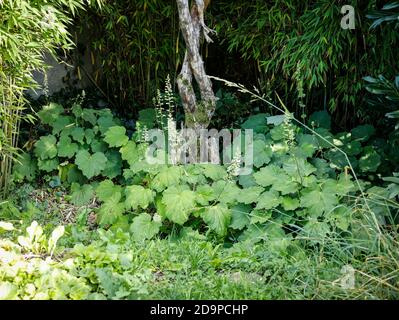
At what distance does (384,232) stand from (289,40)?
5.80 feet

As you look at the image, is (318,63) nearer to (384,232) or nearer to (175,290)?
(384,232)

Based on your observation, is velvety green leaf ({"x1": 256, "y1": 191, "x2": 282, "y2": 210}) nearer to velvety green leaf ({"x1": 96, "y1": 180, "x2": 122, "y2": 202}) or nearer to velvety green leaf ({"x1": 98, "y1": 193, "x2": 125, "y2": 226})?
velvety green leaf ({"x1": 98, "y1": 193, "x2": 125, "y2": 226})

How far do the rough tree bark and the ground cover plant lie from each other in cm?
1

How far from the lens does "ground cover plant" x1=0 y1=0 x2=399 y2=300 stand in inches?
131

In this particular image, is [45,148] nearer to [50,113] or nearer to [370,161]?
[50,113]

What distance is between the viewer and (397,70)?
4.36m

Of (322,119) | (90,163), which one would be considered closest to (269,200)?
(322,119)

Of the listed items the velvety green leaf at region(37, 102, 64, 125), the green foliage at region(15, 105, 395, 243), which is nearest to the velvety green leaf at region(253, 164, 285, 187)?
the green foliage at region(15, 105, 395, 243)

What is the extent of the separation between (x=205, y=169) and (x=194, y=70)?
76 cm

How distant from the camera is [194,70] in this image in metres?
4.59

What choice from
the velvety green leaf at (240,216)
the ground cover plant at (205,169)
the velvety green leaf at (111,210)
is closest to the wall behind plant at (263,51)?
the ground cover plant at (205,169)

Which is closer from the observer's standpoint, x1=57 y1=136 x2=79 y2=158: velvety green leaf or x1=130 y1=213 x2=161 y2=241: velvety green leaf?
x1=130 y1=213 x2=161 y2=241: velvety green leaf

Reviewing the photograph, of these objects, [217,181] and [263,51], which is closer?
[217,181]

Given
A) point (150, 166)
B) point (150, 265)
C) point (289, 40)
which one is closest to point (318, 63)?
point (289, 40)
